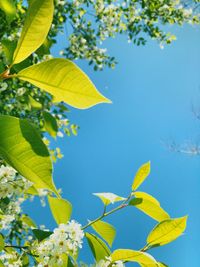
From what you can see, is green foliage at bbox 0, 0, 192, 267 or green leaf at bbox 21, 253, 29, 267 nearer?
green foliage at bbox 0, 0, 192, 267

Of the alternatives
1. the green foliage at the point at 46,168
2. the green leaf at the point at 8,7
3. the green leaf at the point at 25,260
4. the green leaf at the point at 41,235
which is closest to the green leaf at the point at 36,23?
the green foliage at the point at 46,168

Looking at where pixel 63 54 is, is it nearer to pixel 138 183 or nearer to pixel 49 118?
pixel 49 118

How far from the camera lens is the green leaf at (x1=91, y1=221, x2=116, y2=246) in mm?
1266

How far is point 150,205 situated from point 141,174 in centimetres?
10

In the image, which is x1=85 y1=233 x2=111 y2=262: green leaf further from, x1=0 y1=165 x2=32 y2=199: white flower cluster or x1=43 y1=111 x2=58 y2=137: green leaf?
x1=43 y1=111 x2=58 y2=137: green leaf

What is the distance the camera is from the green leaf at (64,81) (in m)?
0.73

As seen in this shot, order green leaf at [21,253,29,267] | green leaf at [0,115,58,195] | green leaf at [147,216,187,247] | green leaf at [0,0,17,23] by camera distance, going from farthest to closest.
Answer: green leaf at [21,253,29,267] < green leaf at [147,216,187,247] < green leaf at [0,0,17,23] < green leaf at [0,115,58,195]

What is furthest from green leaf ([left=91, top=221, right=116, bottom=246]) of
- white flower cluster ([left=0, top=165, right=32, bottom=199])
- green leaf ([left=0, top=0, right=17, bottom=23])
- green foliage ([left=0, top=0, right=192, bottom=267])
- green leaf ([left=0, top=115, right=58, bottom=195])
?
green leaf ([left=0, top=0, right=17, bottom=23])

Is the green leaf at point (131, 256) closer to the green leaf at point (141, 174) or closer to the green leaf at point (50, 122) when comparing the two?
the green leaf at point (141, 174)

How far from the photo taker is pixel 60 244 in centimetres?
112

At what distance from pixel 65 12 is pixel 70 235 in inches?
171

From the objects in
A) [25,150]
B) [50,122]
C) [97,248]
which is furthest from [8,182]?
[50,122]

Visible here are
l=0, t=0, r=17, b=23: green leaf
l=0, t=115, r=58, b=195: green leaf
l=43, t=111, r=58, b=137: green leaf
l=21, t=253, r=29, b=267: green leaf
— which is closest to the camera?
l=0, t=115, r=58, b=195: green leaf

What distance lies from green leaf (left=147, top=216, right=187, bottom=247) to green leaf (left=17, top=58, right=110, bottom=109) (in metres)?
0.49
